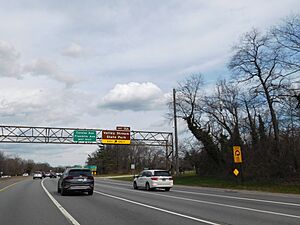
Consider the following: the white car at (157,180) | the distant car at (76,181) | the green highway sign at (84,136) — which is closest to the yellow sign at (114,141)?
the green highway sign at (84,136)

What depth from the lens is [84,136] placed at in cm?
5841

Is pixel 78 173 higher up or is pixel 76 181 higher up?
pixel 78 173

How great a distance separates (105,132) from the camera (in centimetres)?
5847

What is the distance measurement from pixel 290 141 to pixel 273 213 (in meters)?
23.5

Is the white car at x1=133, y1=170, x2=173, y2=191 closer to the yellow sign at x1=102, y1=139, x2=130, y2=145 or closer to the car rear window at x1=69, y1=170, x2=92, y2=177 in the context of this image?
the car rear window at x1=69, y1=170, x2=92, y2=177

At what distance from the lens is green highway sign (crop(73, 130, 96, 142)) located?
58.1 m

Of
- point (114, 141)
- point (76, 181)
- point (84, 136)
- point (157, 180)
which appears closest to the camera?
point (76, 181)

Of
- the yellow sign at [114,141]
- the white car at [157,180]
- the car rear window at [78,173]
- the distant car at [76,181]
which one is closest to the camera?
the distant car at [76,181]

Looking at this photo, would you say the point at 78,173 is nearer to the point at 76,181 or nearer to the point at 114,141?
the point at 76,181

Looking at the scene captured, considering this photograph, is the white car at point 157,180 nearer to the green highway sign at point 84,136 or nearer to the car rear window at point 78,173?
the car rear window at point 78,173

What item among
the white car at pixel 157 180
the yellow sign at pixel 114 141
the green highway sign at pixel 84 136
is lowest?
the white car at pixel 157 180

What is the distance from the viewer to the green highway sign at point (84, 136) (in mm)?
58125

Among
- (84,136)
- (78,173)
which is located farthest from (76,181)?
(84,136)

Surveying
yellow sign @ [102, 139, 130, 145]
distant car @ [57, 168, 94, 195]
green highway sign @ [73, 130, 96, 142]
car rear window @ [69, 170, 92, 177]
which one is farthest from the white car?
green highway sign @ [73, 130, 96, 142]
